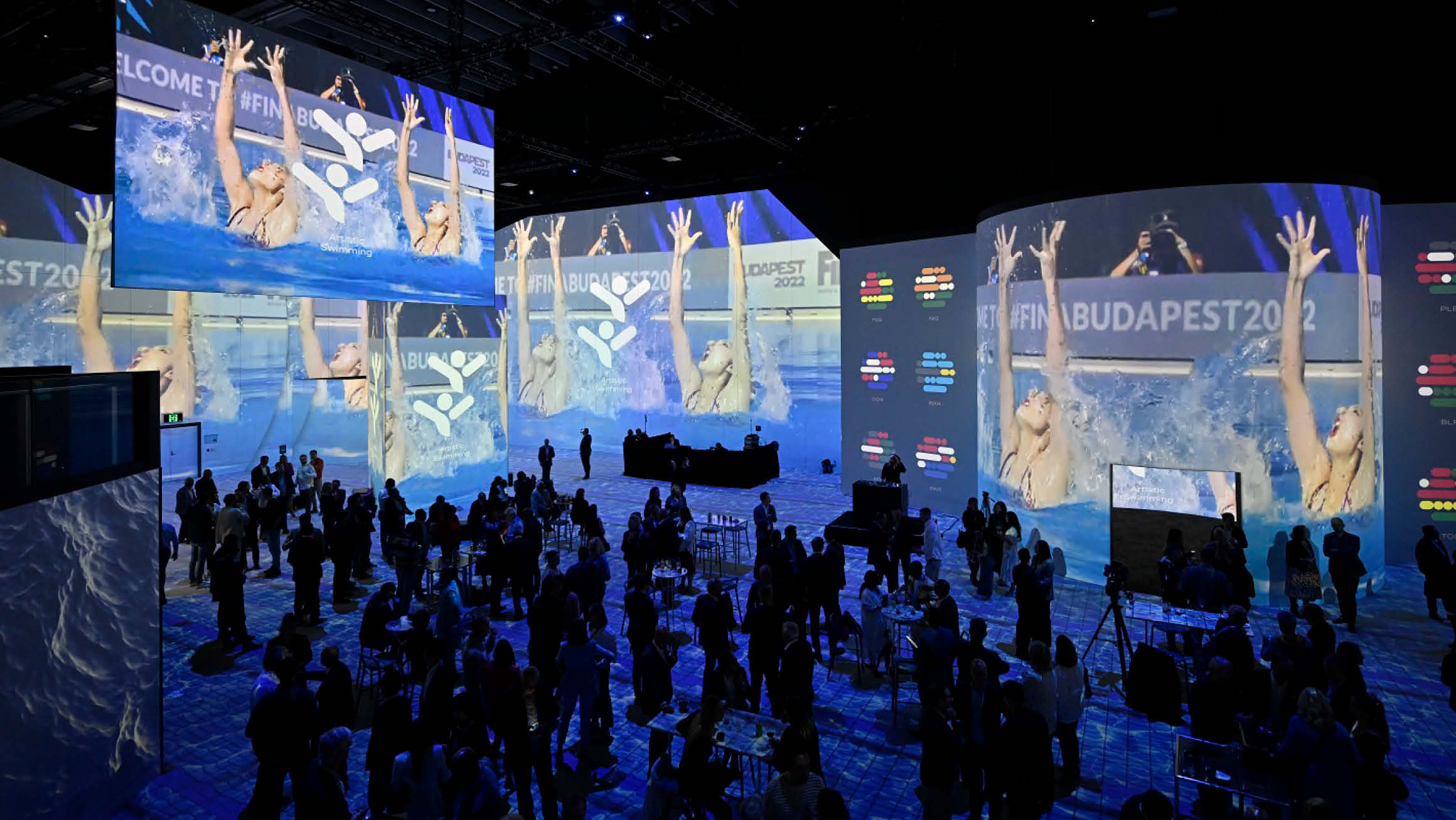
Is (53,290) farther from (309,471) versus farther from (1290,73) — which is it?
(1290,73)

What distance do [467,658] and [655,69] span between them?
10.1 meters

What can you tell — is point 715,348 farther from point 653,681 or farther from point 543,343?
point 653,681

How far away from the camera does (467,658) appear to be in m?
5.71

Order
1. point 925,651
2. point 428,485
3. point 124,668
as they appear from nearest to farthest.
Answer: point 124,668 < point 925,651 < point 428,485

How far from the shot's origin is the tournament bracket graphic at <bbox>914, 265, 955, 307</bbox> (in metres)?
14.9

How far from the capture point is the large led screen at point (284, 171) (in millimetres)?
9328

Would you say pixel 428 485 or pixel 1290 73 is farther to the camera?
pixel 428 485

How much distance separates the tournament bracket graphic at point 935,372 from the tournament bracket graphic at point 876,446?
1.40m

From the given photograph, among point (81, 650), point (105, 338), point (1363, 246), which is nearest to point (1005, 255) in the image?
point (1363, 246)

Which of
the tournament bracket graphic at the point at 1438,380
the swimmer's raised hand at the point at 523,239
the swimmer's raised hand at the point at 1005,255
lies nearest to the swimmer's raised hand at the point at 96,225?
the swimmer's raised hand at the point at 523,239

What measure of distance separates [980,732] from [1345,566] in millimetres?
5943

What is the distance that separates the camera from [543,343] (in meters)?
23.0

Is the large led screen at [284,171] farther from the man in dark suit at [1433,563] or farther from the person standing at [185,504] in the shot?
the man in dark suit at [1433,563]

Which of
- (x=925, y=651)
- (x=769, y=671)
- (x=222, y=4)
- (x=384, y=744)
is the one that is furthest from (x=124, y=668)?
(x=222, y=4)
